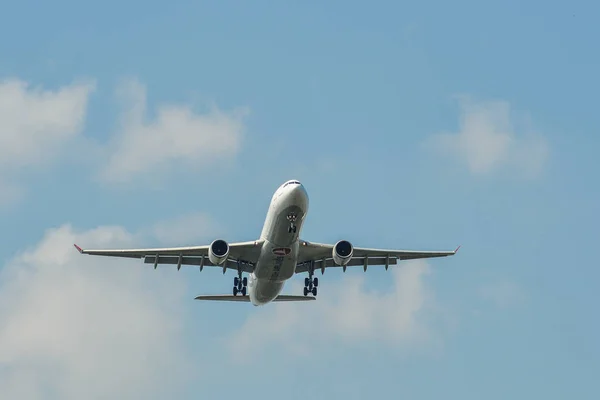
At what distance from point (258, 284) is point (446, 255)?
11.0 m

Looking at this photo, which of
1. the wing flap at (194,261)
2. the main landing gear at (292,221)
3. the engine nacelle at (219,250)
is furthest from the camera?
the wing flap at (194,261)

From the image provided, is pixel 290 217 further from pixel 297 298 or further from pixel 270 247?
pixel 297 298

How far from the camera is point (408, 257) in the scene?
72.0 metres

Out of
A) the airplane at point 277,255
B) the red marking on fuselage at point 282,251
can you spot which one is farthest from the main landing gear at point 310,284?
the red marking on fuselage at point 282,251

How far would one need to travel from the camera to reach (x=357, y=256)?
70812mm

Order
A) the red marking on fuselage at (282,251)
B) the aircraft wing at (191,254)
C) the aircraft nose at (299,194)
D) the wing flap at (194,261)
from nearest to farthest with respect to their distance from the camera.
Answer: the aircraft nose at (299,194) < the red marking on fuselage at (282,251) < the aircraft wing at (191,254) < the wing flap at (194,261)

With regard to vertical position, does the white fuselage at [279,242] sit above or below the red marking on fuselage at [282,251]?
above

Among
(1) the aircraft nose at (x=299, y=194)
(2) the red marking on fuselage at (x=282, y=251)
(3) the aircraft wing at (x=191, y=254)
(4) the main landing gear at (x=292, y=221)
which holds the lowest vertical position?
(2) the red marking on fuselage at (x=282, y=251)

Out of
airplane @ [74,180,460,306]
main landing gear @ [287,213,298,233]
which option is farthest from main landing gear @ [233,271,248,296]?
main landing gear @ [287,213,298,233]

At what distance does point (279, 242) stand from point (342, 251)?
13.3ft

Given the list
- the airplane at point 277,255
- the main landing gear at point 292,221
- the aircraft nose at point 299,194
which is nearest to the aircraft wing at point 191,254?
the airplane at point 277,255

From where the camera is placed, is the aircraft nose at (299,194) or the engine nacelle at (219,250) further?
the engine nacelle at (219,250)

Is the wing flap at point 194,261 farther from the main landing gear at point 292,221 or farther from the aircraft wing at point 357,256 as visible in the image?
the main landing gear at point 292,221

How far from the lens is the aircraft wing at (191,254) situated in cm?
6662
